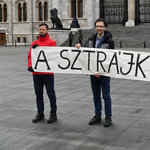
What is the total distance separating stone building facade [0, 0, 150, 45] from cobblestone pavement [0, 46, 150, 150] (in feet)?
115

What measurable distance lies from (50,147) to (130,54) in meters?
2.30

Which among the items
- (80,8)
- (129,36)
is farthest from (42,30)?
(80,8)

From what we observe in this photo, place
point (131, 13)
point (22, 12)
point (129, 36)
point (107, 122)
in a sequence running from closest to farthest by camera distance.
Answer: point (107, 122)
point (129, 36)
point (131, 13)
point (22, 12)

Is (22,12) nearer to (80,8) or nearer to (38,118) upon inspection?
(80,8)

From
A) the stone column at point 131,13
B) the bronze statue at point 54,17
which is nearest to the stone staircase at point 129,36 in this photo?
the stone column at point 131,13

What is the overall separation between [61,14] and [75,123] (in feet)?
140

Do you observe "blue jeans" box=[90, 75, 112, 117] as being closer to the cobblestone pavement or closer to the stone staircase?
the cobblestone pavement

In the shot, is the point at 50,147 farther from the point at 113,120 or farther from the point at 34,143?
the point at 113,120

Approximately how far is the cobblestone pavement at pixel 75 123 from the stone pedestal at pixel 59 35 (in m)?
26.3

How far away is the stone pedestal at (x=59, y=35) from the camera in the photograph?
121ft

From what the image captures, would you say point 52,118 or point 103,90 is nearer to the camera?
point 103,90

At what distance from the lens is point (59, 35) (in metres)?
37.9

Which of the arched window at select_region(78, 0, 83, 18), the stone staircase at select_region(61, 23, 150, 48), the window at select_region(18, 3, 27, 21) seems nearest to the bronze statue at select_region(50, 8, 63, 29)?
the stone staircase at select_region(61, 23, 150, 48)

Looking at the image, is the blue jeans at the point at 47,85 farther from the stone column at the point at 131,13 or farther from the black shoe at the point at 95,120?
the stone column at the point at 131,13
